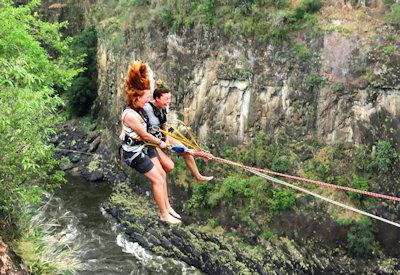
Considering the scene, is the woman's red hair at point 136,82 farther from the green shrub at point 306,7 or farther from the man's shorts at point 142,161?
the green shrub at point 306,7

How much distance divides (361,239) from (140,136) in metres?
13.8

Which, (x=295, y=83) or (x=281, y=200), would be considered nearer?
(x=281, y=200)

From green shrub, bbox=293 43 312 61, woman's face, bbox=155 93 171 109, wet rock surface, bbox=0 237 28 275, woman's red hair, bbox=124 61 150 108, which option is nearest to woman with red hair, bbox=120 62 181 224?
woman's red hair, bbox=124 61 150 108

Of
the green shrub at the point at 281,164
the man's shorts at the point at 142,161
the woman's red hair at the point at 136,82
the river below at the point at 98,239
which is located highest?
the woman's red hair at the point at 136,82

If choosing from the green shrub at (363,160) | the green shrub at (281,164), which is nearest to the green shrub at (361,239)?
the green shrub at (363,160)

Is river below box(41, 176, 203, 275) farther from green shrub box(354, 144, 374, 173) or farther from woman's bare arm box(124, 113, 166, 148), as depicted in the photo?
woman's bare arm box(124, 113, 166, 148)

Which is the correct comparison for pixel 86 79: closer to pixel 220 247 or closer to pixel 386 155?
pixel 220 247

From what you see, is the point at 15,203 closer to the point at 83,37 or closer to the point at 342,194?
the point at 342,194

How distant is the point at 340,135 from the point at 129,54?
13912mm

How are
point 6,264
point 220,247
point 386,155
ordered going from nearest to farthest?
point 6,264 < point 386,155 < point 220,247

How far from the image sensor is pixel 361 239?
57.5 ft

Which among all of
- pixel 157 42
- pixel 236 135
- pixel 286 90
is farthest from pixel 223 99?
pixel 157 42

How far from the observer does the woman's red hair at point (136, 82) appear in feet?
19.9

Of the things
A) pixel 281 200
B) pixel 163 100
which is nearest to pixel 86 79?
pixel 281 200
